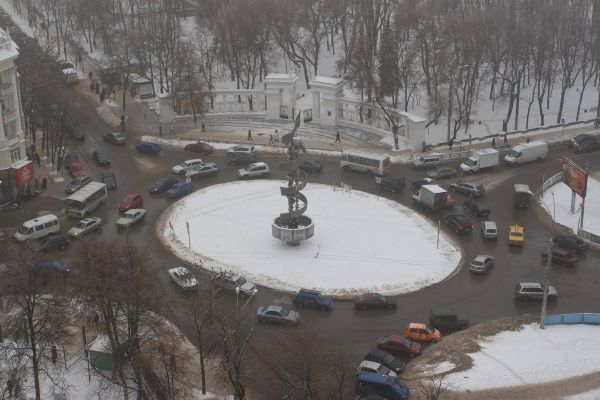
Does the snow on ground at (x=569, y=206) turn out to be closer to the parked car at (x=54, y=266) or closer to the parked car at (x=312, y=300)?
the parked car at (x=312, y=300)

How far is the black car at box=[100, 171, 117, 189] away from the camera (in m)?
75.2

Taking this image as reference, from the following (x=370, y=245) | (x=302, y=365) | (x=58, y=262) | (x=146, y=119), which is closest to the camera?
(x=302, y=365)

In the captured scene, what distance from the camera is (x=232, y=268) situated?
60.6 m

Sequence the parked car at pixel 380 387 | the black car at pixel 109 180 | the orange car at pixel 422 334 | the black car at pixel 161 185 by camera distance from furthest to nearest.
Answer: the black car at pixel 109 180 → the black car at pixel 161 185 → the orange car at pixel 422 334 → the parked car at pixel 380 387

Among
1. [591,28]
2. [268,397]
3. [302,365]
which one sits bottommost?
[268,397]

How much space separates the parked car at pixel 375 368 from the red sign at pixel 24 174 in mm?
39969

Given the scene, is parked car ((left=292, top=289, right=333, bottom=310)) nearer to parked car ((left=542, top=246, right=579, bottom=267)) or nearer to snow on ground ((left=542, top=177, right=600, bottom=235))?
parked car ((left=542, top=246, right=579, bottom=267))

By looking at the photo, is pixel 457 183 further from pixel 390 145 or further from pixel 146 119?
pixel 146 119

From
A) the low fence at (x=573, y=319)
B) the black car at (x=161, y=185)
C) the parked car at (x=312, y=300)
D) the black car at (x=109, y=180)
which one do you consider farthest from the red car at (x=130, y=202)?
the low fence at (x=573, y=319)

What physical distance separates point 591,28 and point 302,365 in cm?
7558

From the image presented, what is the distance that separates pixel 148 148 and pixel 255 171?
12.9m

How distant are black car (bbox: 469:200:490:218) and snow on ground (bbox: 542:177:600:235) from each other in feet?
17.6

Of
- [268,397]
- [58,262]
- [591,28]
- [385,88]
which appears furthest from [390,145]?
[268,397]

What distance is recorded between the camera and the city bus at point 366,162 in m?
77.8
